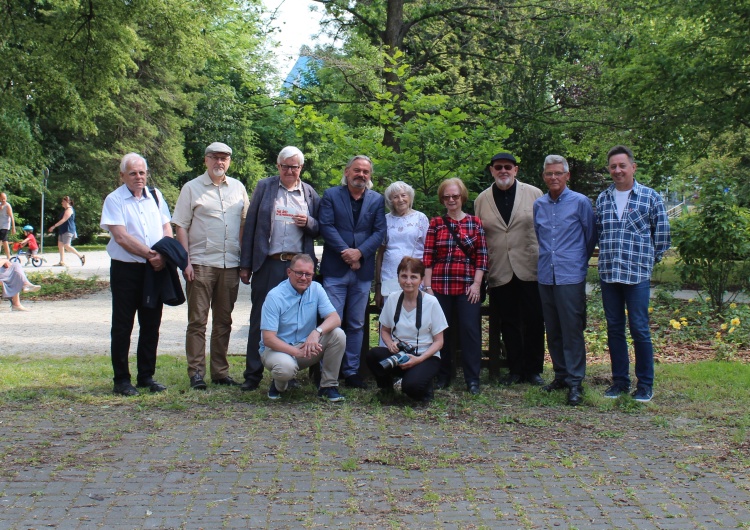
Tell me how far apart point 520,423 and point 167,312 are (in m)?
8.68

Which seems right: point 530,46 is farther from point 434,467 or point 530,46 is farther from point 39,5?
Result: point 434,467

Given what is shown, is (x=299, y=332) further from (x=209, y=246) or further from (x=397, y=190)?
(x=397, y=190)

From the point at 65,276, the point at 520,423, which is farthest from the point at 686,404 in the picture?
the point at 65,276

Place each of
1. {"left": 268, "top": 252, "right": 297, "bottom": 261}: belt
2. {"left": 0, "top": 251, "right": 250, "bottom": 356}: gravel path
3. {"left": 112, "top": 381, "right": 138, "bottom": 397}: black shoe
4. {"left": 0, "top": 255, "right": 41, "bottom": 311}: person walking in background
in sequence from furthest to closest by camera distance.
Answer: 1. {"left": 0, "top": 255, "right": 41, "bottom": 311}: person walking in background
2. {"left": 0, "top": 251, "right": 250, "bottom": 356}: gravel path
3. {"left": 268, "top": 252, "right": 297, "bottom": 261}: belt
4. {"left": 112, "top": 381, "right": 138, "bottom": 397}: black shoe

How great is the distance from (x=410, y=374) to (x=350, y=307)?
1.04 meters

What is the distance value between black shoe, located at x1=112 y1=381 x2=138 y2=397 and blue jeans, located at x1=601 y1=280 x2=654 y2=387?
12.9 feet

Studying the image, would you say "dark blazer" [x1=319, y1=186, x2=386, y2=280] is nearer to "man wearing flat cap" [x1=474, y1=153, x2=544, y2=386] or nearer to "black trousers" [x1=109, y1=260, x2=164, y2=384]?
"man wearing flat cap" [x1=474, y1=153, x2=544, y2=386]

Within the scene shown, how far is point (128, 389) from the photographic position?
691 centimetres

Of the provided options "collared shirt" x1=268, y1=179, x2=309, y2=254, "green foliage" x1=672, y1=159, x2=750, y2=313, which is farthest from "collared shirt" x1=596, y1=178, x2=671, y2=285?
"green foliage" x1=672, y1=159, x2=750, y2=313

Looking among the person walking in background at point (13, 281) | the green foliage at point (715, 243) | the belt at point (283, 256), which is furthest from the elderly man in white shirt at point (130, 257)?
the person walking in background at point (13, 281)

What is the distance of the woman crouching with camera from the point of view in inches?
259

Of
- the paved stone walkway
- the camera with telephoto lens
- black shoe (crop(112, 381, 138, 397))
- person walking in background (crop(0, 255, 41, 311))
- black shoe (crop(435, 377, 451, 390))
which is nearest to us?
the paved stone walkway

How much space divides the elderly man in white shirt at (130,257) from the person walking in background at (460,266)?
7.56 feet

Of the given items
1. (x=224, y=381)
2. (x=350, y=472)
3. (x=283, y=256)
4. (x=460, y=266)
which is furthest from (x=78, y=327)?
(x=350, y=472)
